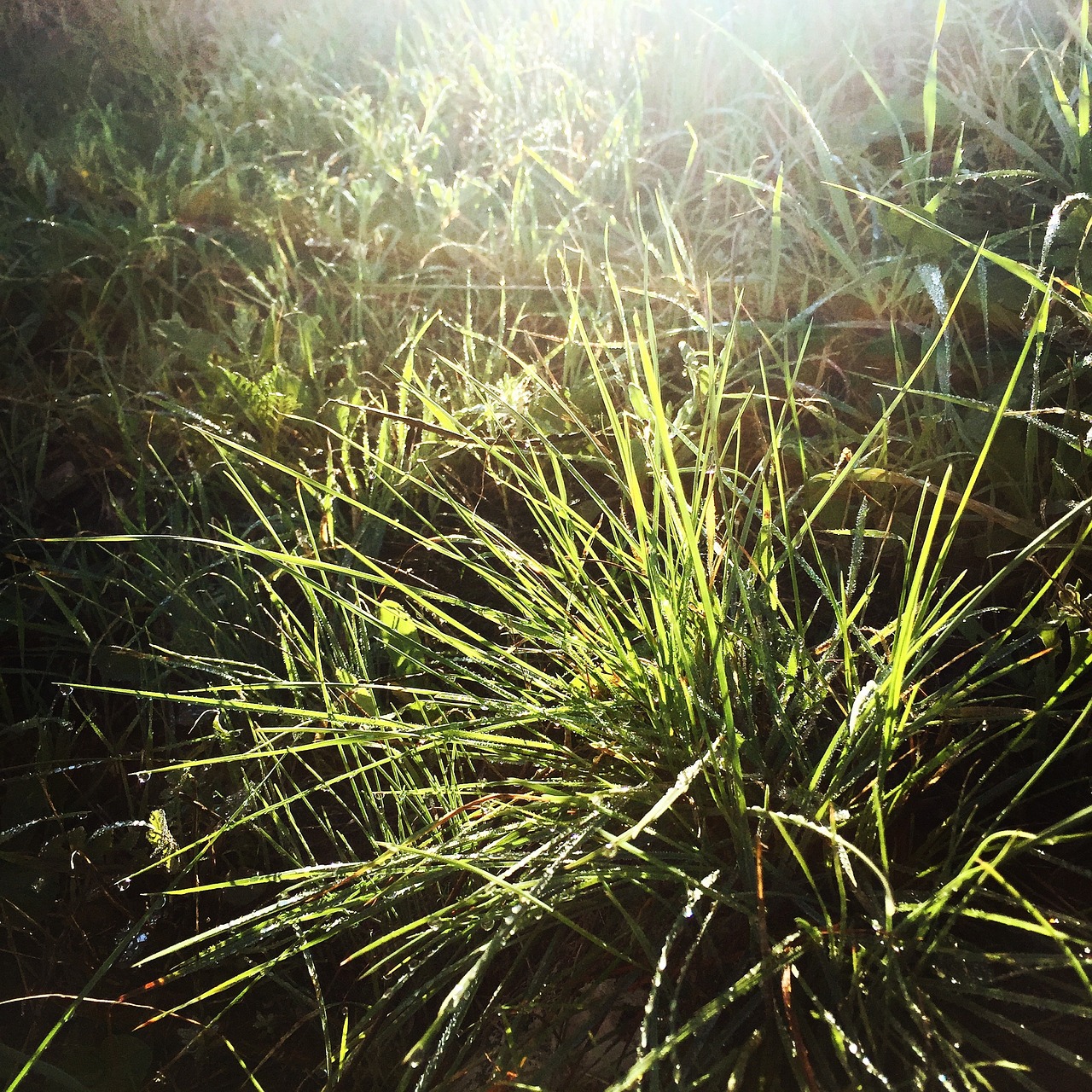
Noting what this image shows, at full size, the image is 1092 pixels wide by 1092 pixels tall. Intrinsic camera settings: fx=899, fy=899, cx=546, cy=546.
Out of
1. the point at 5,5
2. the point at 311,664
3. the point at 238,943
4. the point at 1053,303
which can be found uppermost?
the point at 5,5

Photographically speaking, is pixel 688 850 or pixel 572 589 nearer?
pixel 688 850

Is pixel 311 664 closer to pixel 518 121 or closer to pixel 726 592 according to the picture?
pixel 726 592

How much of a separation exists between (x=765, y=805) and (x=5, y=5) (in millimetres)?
3305

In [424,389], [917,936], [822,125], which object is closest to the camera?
[917,936]

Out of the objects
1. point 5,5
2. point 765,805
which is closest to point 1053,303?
point 765,805

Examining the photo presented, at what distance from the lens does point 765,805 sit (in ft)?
2.35

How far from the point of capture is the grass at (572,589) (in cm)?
71

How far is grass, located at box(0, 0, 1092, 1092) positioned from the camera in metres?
0.71

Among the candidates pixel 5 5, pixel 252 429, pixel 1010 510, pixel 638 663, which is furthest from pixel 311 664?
pixel 5 5

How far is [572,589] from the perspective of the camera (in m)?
1.07

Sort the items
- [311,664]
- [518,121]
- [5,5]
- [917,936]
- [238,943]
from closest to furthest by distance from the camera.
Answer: [917,936], [238,943], [311,664], [518,121], [5,5]

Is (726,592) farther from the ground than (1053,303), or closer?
closer

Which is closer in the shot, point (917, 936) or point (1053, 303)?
point (917, 936)

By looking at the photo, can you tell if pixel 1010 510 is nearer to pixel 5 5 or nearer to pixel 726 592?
pixel 726 592
